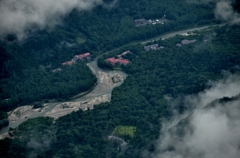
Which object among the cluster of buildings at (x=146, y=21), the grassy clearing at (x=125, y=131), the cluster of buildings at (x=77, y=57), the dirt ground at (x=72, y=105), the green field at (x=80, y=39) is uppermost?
the cluster of buildings at (x=146, y=21)

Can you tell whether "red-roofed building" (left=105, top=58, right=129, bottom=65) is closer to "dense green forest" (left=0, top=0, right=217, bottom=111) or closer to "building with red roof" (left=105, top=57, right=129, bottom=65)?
"building with red roof" (left=105, top=57, right=129, bottom=65)

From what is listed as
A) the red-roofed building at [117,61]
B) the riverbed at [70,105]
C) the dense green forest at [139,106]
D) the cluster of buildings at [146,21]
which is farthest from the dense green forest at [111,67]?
the riverbed at [70,105]

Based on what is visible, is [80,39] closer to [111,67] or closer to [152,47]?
[111,67]

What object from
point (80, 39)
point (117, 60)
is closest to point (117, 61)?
point (117, 60)

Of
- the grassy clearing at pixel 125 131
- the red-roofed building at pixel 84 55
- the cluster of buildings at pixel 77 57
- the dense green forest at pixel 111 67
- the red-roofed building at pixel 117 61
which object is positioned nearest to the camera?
the dense green forest at pixel 111 67

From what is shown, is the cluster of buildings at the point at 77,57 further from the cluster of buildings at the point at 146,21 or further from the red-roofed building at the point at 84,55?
the cluster of buildings at the point at 146,21

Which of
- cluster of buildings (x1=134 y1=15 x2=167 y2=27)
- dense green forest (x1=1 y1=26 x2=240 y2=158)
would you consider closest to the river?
dense green forest (x1=1 y1=26 x2=240 y2=158)
